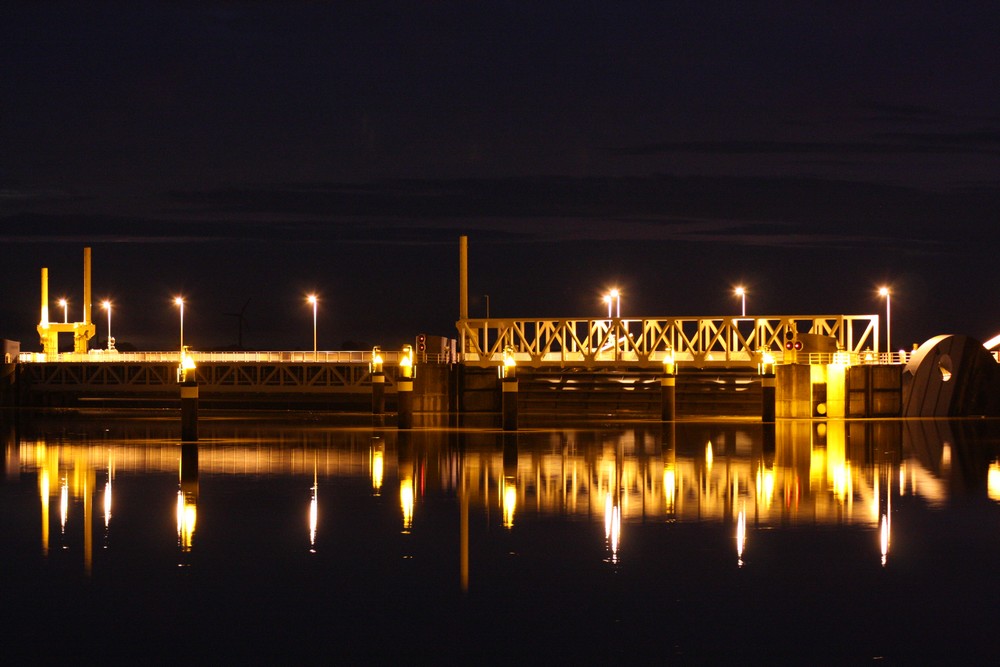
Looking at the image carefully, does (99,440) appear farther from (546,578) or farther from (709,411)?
(546,578)

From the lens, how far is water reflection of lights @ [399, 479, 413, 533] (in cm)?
2850

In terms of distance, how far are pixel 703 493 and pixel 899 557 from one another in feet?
31.1

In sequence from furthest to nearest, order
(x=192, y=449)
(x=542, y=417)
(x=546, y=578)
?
(x=542, y=417) → (x=192, y=449) → (x=546, y=578)

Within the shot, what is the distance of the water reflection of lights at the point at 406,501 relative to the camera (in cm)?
2850

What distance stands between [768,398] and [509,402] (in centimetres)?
1078

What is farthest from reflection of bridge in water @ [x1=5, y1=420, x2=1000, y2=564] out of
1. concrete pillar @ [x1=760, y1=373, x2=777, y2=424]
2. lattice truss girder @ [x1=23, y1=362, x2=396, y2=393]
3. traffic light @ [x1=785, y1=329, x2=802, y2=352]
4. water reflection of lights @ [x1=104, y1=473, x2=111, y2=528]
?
lattice truss girder @ [x1=23, y1=362, x2=396, y2=393]

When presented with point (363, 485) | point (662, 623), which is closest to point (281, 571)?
point (662, 623)

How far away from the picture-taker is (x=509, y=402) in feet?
182

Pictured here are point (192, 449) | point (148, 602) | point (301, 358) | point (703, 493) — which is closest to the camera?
point (148, 602)

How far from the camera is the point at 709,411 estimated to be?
68.3m

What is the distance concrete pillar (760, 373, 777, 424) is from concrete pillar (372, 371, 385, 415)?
1977 cm

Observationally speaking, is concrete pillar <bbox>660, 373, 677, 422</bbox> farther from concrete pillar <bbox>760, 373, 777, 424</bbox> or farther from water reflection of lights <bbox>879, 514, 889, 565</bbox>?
water reflection of lights <bbox>879, 514, 889, 565</bbox>

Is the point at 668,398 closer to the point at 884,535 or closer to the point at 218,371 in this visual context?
the point at 884,535

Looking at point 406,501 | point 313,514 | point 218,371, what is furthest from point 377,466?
point 218,371
